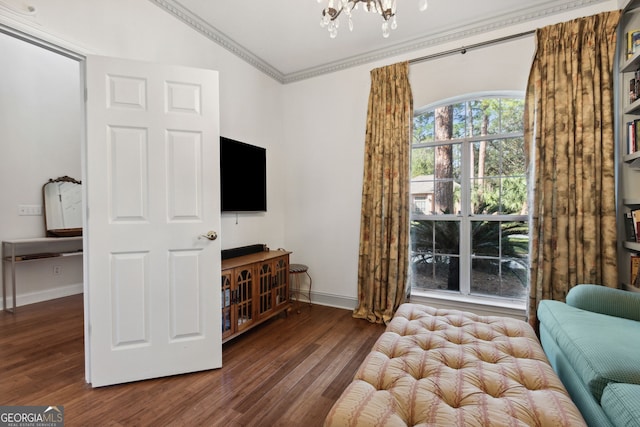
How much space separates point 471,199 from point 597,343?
5.76 ft

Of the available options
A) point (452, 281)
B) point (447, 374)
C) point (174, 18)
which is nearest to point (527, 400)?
point (447, 374)

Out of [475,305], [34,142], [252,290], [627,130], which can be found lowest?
[475,305]

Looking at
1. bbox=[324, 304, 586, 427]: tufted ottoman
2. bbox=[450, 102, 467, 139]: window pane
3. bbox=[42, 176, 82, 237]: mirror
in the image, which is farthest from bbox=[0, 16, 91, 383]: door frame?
bbox=[450, 102, 467, 139]: window pane

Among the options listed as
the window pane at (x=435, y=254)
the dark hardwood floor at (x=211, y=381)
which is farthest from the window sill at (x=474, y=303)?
the dark hardwood floor at (x=211, y=381)

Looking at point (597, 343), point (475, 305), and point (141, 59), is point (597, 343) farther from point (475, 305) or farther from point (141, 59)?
point (141, 59)

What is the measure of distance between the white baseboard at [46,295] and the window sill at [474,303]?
14.3 feet

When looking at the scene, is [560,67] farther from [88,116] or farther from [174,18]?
[88,116]

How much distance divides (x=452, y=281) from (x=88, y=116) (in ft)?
11.2

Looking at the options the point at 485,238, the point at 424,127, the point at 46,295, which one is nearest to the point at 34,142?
the point at 46,295

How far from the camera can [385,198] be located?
294 cm

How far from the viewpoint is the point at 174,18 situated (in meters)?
2.43

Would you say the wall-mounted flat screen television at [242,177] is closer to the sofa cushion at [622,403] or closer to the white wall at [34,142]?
the white wall at [34,142]

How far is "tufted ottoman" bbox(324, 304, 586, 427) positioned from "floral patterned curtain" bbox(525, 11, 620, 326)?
3.33 feet

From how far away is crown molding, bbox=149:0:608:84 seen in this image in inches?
92.7
